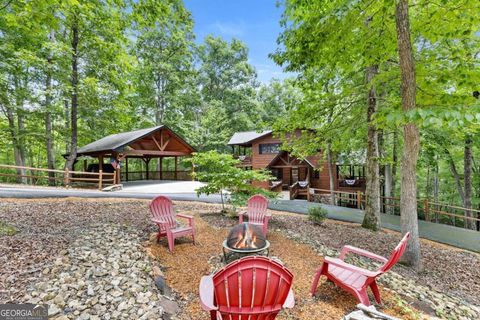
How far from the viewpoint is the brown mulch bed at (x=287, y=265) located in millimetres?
2682

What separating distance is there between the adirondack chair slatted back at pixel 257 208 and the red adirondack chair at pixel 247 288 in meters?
3.65

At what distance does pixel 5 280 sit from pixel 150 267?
1.56m

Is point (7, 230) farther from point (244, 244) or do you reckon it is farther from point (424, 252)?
point (424, 252)

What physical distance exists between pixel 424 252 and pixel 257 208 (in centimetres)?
405

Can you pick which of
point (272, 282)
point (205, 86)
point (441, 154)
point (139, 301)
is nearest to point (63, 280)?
point (139, 301)

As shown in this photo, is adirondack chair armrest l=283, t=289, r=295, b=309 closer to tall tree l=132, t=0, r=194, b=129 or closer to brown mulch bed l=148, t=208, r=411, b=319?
brown mulch bed l=148, t=208, r=411, b=319

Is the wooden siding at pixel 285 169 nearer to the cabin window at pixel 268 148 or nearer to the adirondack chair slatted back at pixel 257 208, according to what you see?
the cabin window at pixel 268 148

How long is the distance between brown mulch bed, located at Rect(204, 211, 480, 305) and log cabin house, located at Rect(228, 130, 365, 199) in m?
8.34

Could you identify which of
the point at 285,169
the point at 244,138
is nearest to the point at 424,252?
the point at 285,169

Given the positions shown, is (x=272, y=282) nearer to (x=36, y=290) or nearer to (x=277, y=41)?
(x=36, y=290)

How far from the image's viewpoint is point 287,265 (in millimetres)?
3805

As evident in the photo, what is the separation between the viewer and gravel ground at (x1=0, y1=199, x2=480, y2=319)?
2873mm

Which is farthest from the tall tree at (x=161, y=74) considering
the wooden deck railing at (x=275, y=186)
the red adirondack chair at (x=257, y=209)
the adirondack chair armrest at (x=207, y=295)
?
the adirondack chair armrest at (x=207, y=295)

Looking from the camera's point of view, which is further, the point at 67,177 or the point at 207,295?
the point at 67,177
